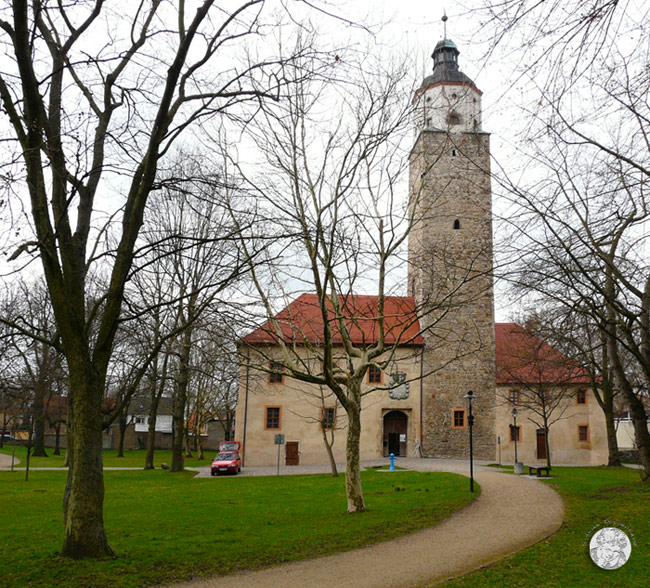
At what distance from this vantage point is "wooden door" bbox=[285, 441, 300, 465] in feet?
102

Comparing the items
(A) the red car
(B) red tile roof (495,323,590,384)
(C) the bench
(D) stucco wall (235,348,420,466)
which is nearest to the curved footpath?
(C) the bench

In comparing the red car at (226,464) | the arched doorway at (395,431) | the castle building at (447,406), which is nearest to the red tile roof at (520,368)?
the castle building at (447,406)

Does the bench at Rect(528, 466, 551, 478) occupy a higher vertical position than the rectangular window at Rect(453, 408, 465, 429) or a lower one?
lower

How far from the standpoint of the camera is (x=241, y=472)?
27.4m

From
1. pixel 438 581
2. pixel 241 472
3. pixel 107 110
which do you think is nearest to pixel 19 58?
pixel 107 110

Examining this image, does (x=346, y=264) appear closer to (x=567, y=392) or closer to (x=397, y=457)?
(x=397, y=457)

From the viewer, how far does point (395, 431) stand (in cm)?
3253

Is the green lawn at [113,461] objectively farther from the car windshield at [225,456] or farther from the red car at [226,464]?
the red car at [226,464]

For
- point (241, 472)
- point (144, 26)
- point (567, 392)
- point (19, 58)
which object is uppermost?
point (144, 26)

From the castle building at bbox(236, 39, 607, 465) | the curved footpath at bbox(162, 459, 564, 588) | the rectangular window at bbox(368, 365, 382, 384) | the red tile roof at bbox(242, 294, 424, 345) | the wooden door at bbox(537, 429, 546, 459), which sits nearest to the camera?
the curved footpath at bbox(162, 459, 564, 588)

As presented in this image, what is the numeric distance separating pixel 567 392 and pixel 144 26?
105ft

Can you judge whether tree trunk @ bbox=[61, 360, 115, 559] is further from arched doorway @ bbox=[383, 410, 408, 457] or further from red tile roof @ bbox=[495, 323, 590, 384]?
arched doorway @ bbox=[383, 410, 408, 457]

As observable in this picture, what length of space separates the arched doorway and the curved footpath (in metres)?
18.9

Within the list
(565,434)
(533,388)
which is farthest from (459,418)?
(565,434)
